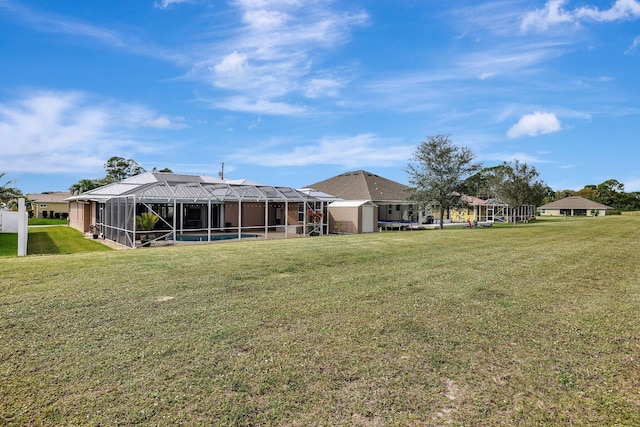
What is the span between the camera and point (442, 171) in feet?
87.5

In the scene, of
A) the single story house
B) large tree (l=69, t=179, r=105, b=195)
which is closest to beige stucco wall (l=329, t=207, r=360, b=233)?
the single story house

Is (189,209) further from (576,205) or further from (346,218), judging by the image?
(576,205)

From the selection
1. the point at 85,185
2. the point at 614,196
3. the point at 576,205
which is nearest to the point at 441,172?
the point at 85,185

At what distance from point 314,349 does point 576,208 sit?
84756mm

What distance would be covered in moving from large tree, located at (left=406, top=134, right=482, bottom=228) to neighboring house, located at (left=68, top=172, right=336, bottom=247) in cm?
787

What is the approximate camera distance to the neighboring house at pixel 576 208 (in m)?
69.7

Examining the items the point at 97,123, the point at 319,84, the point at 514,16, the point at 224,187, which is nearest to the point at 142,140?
the point at 97,123

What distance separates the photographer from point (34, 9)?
13.6 metres

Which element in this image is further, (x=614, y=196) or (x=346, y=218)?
(x=614, y=196)

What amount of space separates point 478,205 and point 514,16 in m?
29.2

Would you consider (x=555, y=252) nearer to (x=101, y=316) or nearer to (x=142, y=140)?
(x=101, y=316)

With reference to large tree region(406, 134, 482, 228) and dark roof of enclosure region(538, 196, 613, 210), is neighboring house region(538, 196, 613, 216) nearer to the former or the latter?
dark roof of enclosure region(538, 196, 613, 210)

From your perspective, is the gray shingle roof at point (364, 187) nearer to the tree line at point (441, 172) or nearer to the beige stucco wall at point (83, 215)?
the tree line at point (441, 172)

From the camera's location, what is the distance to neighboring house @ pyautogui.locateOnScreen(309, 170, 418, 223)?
1184 inches
